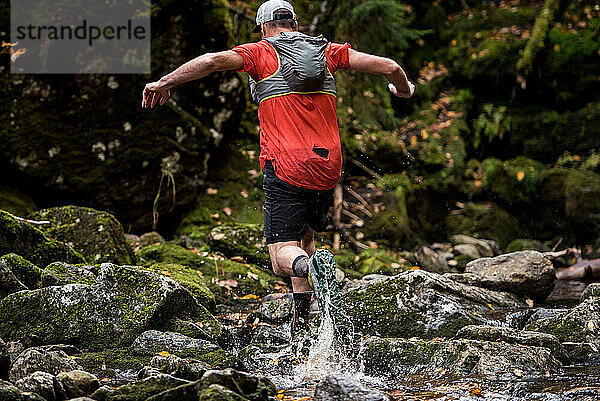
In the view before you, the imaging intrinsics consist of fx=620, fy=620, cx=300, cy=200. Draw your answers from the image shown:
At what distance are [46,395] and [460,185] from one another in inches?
400

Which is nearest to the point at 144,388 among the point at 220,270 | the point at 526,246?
the point at 220,270

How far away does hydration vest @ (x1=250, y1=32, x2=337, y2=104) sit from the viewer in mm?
4266

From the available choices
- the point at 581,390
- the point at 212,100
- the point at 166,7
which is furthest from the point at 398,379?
the point at 166,7

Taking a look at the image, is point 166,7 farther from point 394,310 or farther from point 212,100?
point 394,310

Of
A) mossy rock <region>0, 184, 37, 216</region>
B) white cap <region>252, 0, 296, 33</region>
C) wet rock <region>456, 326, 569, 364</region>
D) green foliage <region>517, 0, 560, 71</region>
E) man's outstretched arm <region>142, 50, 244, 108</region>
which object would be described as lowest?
wet rock <region>456, 326, 569, 364</region>

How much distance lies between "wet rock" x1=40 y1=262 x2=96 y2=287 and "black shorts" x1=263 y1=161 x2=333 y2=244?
5.51ft

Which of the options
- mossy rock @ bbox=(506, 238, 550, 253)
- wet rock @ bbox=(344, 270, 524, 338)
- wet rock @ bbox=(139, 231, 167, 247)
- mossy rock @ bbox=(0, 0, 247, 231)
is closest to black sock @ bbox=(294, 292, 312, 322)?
wet rock @ bbox=(344, 270, 524, 338)

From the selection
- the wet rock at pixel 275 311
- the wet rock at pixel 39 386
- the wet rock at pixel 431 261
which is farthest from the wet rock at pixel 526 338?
the wet rock at pixel 431 261

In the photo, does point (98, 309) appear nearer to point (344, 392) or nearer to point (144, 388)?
point (144, 388)

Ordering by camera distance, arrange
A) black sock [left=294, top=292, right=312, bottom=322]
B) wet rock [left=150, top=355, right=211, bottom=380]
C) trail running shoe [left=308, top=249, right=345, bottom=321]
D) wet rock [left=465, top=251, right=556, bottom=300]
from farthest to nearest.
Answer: wet rock [left=465, top=251, right=556, bottom=300] → black sock [left=294, top=292, right=312, bottom=322] → trail running shoe [left=308, top=249, right=345, bottom=321] → wet rock [left=150, top=355, right=211, bottom=380]

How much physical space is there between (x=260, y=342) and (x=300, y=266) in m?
1.32

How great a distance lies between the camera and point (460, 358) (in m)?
4.27

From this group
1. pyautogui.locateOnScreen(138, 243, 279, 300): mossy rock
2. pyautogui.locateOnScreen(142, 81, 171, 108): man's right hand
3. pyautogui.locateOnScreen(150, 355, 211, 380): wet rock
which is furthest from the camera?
pyautogui.locateOnScreen(138, 243, 279, 300): mossy rock

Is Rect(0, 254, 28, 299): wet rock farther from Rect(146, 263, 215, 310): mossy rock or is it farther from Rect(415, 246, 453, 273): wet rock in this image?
Rect(415, 246, 453, 273): wet rock
